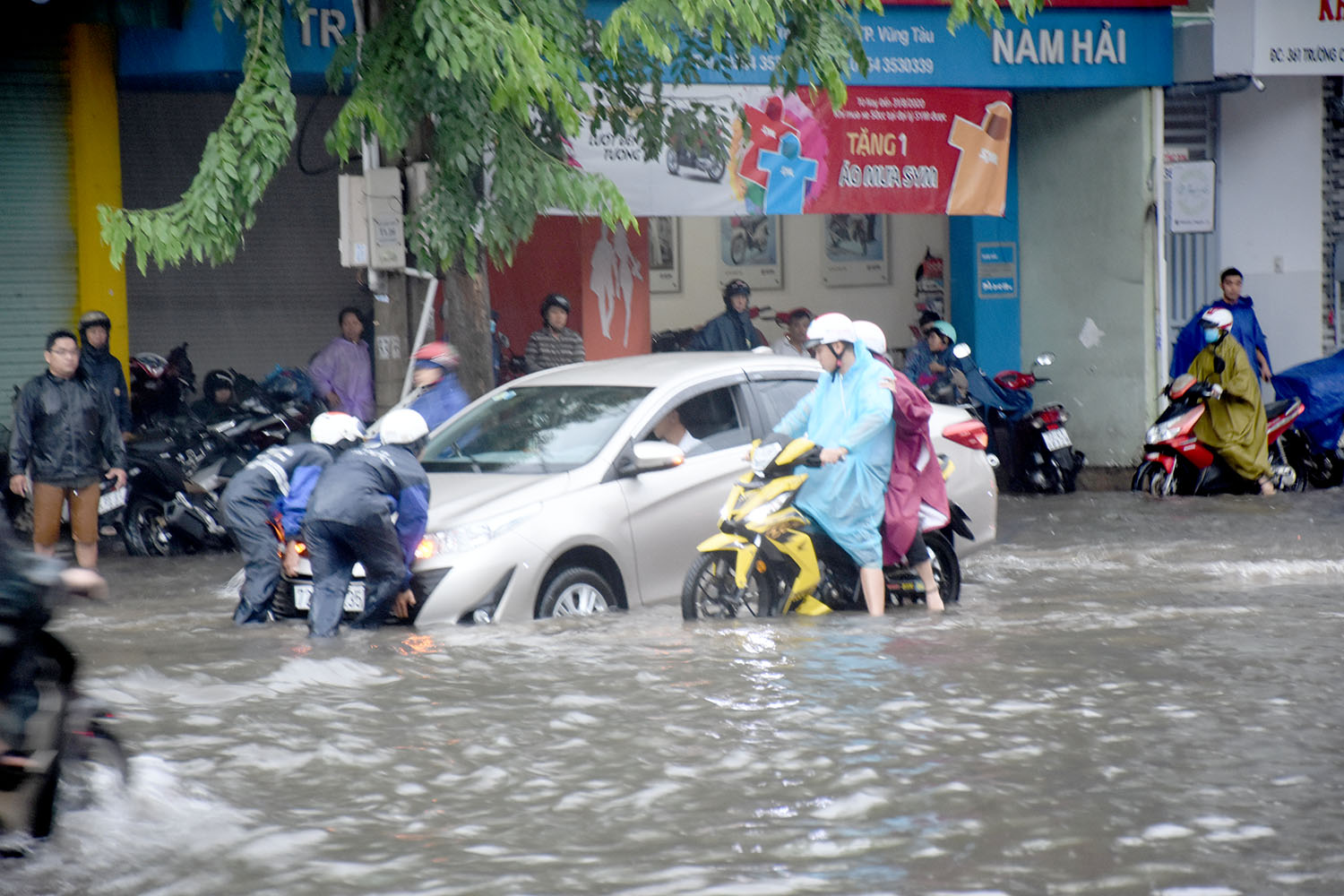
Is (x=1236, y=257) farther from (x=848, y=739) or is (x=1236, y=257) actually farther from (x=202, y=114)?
(x=848, y=739)

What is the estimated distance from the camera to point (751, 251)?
765 inches

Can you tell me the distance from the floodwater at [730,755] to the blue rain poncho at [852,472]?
18.0 inches

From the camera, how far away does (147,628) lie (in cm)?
890

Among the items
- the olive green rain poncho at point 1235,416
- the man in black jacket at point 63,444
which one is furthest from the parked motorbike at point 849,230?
the man in black jacket at point 63,444

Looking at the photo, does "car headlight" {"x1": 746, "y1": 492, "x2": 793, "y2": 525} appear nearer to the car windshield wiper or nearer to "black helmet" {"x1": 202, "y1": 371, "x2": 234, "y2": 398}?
the car windshield wiper

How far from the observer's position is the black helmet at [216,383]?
13797 mm

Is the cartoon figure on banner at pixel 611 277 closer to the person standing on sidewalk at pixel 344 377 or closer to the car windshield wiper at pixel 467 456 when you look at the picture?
the person standing on sidewalk at pixel 344 377

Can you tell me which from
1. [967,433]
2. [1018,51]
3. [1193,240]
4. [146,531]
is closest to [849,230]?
[1193,240]

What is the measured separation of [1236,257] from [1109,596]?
1004 centimetres

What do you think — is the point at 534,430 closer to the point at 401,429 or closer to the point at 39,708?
the point at 401,429

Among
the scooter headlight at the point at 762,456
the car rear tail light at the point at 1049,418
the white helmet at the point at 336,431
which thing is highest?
the white helmet at the point at 336,431

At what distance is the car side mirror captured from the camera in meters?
8.45

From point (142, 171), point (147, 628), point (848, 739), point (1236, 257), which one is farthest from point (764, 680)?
point (1236, 257)

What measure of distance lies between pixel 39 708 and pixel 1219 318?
39.7ft
